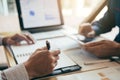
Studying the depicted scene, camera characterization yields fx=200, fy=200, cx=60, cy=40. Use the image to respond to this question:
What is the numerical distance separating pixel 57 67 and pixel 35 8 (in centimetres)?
80

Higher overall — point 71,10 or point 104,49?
point 71,10

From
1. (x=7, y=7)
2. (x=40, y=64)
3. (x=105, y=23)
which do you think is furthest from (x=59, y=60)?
(x=7, y=7)

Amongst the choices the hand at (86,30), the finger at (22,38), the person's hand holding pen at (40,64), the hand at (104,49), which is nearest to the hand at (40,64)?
the person's hand holding pen at (40,64)

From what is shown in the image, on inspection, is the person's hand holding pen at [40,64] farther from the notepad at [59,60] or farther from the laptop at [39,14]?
the laptop at [39,14]

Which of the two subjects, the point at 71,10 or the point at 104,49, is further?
the point at 71,10

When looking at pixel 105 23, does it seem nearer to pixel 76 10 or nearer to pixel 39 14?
pixel 39 14

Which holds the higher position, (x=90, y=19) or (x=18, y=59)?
(x=90, y=19)

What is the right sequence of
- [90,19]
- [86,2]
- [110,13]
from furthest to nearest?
1. [86,2]
2. [90,19]
3. [110,13]

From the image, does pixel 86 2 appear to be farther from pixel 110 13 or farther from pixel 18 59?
pixel 18 59

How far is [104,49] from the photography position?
1.02m

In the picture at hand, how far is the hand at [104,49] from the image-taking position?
1.02 metres

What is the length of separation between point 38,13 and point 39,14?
0.01 meters

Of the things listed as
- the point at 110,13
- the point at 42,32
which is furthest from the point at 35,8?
the point at 110,13

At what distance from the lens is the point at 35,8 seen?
5.24ft
